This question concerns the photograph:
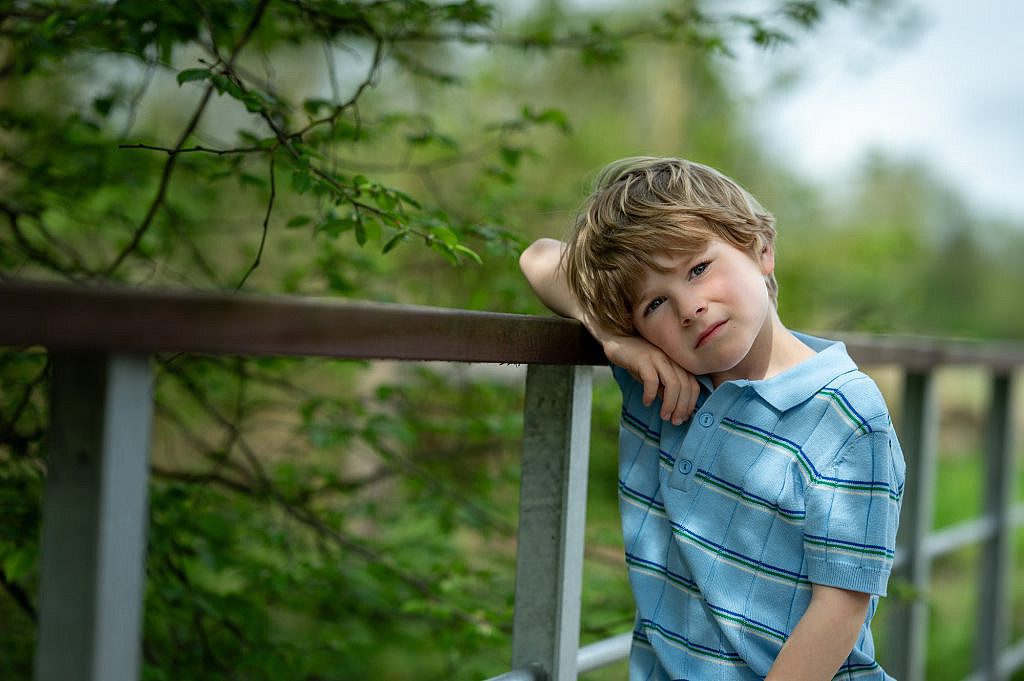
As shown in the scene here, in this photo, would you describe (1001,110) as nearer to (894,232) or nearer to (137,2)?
(894,232)

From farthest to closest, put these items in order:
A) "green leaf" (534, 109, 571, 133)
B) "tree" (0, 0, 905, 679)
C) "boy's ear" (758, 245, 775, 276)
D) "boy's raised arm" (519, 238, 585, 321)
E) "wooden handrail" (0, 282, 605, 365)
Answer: "green leaf" (534, 109, 571, 133)
"tree" (0, 0, 905, 679)
"boy's raised arm" (519, 238, 585, 321)
"boy's ear" (758, 245, 775, 276)
"wooden handrail" (0, 282, 605, 365)

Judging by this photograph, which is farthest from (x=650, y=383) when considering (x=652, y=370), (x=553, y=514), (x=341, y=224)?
(x=341, y=224)

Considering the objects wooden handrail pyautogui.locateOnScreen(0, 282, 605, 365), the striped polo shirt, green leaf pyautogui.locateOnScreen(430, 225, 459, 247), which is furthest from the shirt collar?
green leaf pyautogui.locateOnScreen(430, 225, 459, 247)

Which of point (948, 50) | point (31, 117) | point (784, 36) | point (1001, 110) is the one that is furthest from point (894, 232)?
point (1001, 110)

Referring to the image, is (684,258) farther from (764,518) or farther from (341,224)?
(341,224)

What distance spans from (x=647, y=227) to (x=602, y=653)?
2.22ft

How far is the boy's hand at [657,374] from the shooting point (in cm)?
Result: 122

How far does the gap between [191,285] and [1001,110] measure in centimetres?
3135

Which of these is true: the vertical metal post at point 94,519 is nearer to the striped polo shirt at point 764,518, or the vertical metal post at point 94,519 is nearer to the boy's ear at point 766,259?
the striped polo shirt at point 764,518

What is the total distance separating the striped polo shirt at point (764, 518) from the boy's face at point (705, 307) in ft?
0.19

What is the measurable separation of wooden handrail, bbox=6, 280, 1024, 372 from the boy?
172 millimetres

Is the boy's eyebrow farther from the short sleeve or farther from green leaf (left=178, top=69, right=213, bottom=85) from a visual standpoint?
green leaf (left=178, top=69, right=213, bottom=85)

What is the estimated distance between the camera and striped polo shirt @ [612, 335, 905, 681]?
3.60 ft

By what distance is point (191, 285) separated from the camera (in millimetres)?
2600
